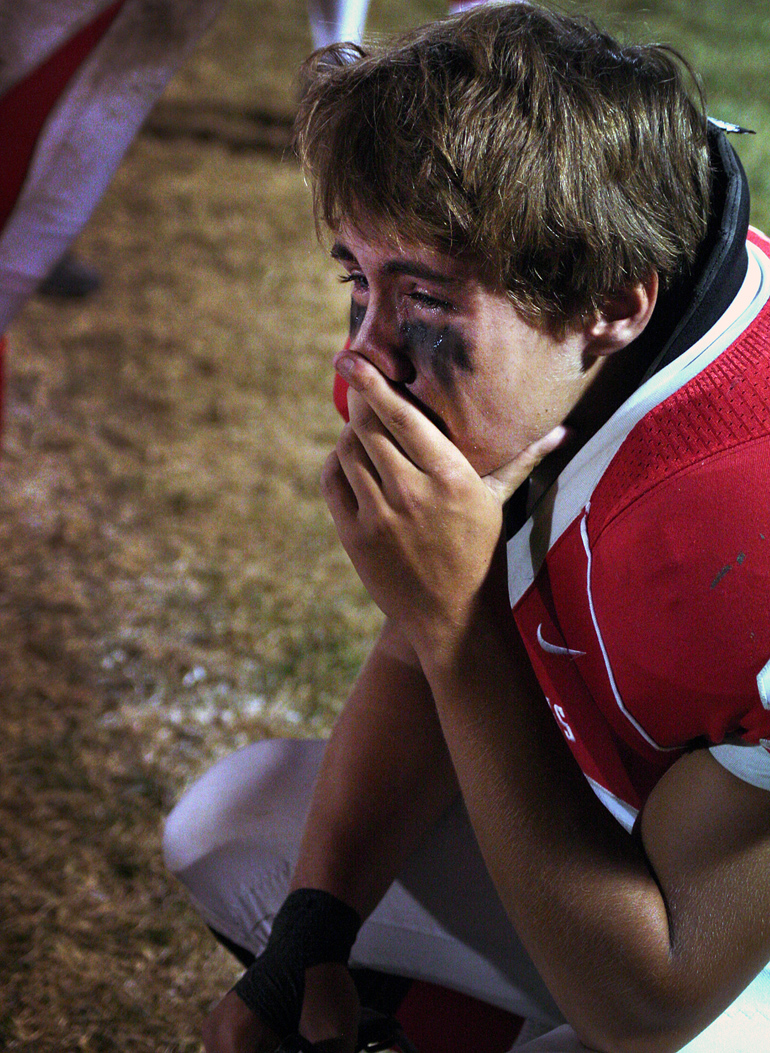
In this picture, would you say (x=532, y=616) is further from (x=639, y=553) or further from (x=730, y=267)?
(x=730, y=267)

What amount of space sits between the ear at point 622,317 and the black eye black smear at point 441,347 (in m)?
0.12

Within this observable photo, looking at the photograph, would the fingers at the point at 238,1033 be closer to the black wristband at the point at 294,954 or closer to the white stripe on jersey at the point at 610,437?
the black wristband at the point at 294,954

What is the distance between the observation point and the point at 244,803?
1384 millimetres

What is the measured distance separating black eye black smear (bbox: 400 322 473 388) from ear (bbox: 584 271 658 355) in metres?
0.12

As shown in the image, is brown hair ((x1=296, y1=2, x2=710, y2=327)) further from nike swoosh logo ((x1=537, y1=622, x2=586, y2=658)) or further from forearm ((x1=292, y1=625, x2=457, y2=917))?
forearm ((x1=292, y1=625, x2=457, y2=917))

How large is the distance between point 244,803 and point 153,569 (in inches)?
46.3

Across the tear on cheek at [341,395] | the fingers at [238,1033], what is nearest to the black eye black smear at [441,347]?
the tear on cheek at [341,395]

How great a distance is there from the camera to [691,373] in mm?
938

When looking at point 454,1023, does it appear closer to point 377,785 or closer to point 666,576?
point 377,785

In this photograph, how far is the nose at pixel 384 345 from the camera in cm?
105

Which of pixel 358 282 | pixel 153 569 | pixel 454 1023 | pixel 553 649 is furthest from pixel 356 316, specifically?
pixel 153 569

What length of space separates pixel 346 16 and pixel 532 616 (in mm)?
3188

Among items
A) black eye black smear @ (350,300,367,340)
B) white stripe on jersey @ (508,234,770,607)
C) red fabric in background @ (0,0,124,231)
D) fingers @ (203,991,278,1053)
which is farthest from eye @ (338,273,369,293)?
red fabric in background @ (0,0,124,231)

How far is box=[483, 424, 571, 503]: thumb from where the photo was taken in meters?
1.06
